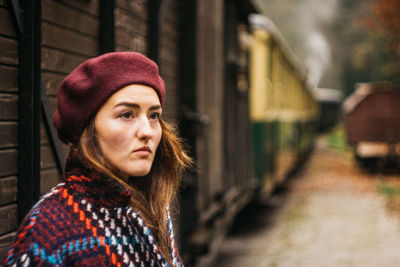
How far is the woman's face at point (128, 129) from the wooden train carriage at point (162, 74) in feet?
2.61

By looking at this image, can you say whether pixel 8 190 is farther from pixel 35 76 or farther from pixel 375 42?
pixel 375 42

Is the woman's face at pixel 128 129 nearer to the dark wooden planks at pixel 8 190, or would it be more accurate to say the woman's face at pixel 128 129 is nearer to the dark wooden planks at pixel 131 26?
the dark wooden planks at pixel 8 190

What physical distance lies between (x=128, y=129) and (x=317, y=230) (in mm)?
6918

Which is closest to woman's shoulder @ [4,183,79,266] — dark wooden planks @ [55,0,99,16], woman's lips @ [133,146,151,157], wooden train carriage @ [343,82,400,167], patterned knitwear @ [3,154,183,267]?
patterned knitwear @ [3,154,183,267]

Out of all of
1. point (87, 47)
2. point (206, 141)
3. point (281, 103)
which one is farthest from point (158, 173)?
point (281, 103)

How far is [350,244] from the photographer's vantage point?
705cm

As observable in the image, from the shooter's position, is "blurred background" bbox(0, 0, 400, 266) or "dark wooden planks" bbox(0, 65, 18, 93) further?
"blurred background" bbox(0, 0, 400, 266)

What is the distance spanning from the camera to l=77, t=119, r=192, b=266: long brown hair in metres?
1.41

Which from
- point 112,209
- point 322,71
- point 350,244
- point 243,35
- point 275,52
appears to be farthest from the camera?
point 322,71

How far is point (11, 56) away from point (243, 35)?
576 cm

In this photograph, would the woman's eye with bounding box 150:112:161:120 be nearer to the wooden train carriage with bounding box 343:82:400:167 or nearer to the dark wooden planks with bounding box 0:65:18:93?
the dark wooden planks with bounding box 0:65:18:93

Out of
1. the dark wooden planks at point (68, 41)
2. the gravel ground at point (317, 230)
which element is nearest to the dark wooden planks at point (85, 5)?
the dark wooden planks at point (68, 41)

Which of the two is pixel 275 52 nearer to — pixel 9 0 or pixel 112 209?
pixel 9 0

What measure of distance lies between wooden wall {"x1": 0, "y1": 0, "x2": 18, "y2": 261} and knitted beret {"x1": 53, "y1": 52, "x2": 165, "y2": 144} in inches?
29.2
